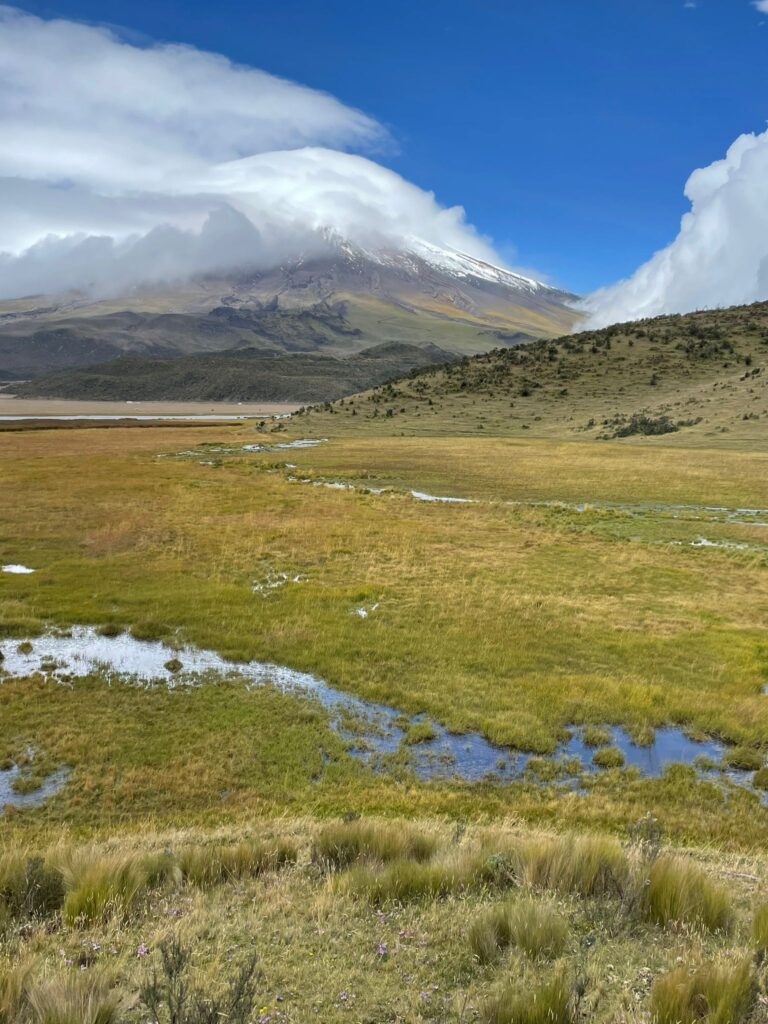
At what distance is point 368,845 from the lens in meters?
6.96

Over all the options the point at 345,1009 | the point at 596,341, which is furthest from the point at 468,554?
the point at 596,341

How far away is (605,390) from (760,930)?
109 m

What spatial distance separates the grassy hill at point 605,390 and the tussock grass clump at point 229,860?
268 ft

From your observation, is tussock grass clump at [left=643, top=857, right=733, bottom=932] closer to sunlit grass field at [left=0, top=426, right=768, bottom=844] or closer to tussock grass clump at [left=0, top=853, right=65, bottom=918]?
sunlit grass field at [left=0, top=426, right=768, bottom=844]

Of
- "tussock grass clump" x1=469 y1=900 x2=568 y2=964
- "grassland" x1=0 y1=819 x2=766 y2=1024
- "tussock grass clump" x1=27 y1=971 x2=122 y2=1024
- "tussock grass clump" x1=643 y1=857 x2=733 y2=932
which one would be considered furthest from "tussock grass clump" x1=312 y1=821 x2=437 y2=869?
"tussock grass clump" x1=27 y1=971 x2=122 y2=1024

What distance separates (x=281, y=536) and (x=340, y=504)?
918cm

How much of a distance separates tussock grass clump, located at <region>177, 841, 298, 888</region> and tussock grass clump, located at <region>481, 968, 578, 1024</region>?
10.1 feet

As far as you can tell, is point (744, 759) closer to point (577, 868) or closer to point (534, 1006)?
point (577, 868)

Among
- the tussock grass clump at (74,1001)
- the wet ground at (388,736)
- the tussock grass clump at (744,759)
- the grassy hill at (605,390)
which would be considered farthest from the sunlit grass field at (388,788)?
the grassy hill at (605,390)

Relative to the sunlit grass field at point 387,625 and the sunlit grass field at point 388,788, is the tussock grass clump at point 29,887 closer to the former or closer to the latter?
the sunlit grass field at point 388,788

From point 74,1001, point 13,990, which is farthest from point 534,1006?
point 13,990

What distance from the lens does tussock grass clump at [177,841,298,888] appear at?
20.9 feet

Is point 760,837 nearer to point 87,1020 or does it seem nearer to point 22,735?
point 87,1020

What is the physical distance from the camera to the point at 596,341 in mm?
121312
